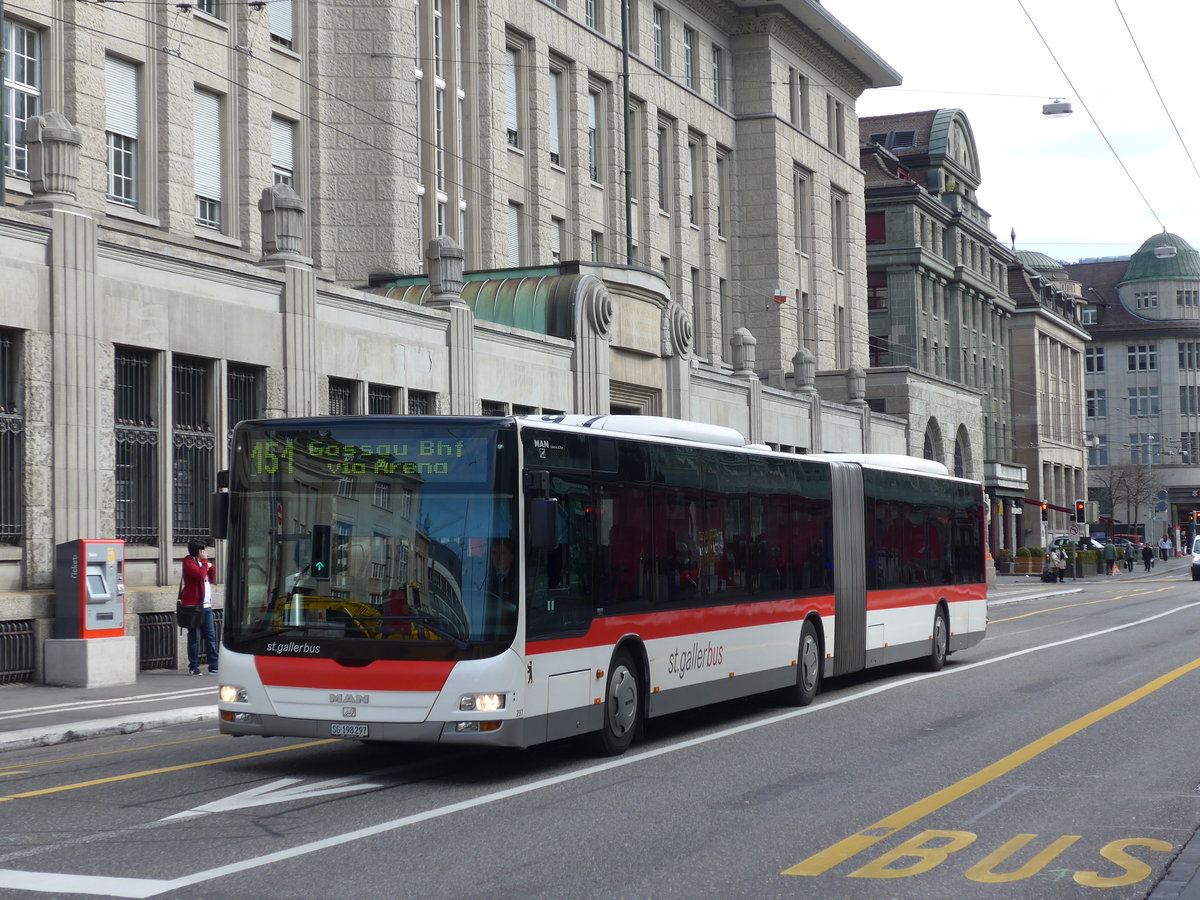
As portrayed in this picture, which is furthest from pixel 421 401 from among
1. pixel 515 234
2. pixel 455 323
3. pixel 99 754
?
pixel 99 754

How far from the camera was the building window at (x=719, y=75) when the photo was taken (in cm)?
5250

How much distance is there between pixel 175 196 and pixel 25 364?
8.80m

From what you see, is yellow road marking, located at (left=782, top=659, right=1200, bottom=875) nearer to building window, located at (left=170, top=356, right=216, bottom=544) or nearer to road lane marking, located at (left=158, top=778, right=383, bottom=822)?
road lane marking, located at (left=158, top=778, right=383, bottom=822)

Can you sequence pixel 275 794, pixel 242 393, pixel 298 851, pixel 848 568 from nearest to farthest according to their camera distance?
1. pixel 298 851
2. pixel 275 794
3. pixel 848 568
4. pixel 242 393

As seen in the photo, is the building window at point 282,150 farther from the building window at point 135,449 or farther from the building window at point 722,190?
the building window at point 722,190

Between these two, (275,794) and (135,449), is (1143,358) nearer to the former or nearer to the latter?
(135,449)

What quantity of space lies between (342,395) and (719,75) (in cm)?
2987

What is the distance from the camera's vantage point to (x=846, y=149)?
61656mm

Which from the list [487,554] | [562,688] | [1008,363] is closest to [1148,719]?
[562,688]

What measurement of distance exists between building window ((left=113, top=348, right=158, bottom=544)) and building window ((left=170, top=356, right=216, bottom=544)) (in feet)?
1.47

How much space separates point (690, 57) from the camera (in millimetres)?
50844

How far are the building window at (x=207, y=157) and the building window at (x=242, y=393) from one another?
5.75 metres

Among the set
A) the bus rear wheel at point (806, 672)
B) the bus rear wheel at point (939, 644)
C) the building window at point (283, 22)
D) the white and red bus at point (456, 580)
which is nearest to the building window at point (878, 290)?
the building window at point (283, 22)

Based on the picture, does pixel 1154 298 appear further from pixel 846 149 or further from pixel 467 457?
pixel 467 457
